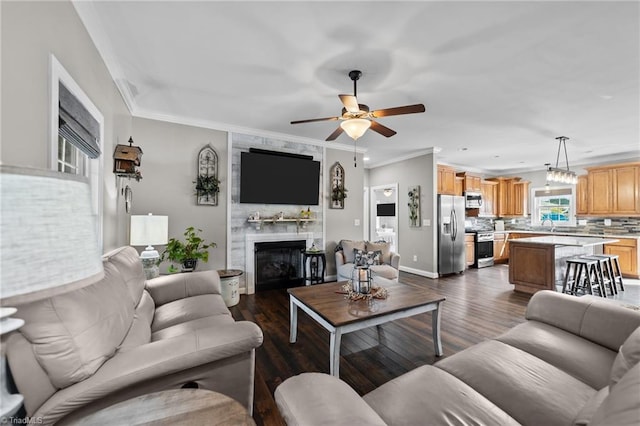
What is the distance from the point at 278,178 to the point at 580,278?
526 cm

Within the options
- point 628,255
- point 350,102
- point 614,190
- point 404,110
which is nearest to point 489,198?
point 614,190

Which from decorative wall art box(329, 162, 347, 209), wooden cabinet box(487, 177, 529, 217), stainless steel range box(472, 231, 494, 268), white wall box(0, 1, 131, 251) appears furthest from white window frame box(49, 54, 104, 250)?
wooden cabinet box(487, 177, 529, 217)

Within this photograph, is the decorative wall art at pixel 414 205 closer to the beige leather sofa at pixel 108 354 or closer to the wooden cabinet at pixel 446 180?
the wooden cabinet at pixel 446 180

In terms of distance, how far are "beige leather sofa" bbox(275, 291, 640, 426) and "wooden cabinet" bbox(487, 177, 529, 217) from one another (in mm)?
6820

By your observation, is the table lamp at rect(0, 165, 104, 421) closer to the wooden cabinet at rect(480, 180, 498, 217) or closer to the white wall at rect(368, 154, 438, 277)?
the white wall at rect(368, 154, 438, 277)

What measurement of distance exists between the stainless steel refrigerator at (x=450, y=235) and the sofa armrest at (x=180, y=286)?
4630mm

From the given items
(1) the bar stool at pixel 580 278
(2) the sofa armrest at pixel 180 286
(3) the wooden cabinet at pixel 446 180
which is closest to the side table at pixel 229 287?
(2) the sofa armrest at pixel 180 286

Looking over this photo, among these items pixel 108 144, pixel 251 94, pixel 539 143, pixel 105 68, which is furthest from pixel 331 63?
pixel 539 143

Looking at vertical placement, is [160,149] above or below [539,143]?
below

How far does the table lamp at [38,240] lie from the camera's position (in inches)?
22.8

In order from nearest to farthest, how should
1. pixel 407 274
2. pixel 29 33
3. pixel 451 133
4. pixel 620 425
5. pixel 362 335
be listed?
pixel 620 425, pixel 29 33, pixel 362 335, pixel 451 133, pixel 407 274

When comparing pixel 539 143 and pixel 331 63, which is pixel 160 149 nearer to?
pixel 331 63

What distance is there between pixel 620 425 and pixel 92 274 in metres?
1.37

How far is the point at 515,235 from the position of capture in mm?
7156
